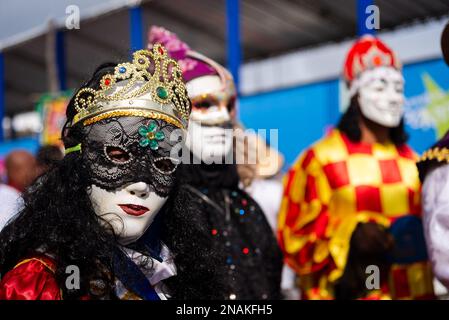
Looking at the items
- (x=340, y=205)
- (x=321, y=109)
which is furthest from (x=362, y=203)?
(x=321, y=109)

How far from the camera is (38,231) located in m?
1.89

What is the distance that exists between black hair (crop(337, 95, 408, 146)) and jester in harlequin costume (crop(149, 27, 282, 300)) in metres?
0.86

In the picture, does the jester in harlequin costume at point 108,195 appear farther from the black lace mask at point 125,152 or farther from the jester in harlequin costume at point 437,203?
the jester in harlequin costume at point 437,203

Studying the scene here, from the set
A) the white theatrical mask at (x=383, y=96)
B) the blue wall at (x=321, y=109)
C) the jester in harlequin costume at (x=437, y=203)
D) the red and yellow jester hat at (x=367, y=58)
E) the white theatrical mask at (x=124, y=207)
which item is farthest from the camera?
the blue wall at (x=321, y=109)

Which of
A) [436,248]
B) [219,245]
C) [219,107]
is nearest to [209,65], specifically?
[219,107]

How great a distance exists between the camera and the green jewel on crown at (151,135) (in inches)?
79.7

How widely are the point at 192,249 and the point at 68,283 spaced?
54 cm

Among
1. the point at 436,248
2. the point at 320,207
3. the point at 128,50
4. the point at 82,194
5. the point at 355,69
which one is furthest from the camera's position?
the point at 355,69

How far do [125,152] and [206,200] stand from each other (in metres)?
1.31

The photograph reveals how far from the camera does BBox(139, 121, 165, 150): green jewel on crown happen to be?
6.64 feet

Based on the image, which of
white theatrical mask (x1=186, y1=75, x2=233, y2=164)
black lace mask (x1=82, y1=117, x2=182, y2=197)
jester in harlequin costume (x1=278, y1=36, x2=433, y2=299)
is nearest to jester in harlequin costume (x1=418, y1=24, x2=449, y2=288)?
jester in harlequin costume (x1=278, y1=36, x2=433, y2=299)

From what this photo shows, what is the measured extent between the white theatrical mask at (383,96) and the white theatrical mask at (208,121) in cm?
101

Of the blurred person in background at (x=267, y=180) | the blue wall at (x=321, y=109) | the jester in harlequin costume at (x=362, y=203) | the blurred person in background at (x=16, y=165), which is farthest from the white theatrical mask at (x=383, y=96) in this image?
the blurred person in background at (x=16, y=165)
